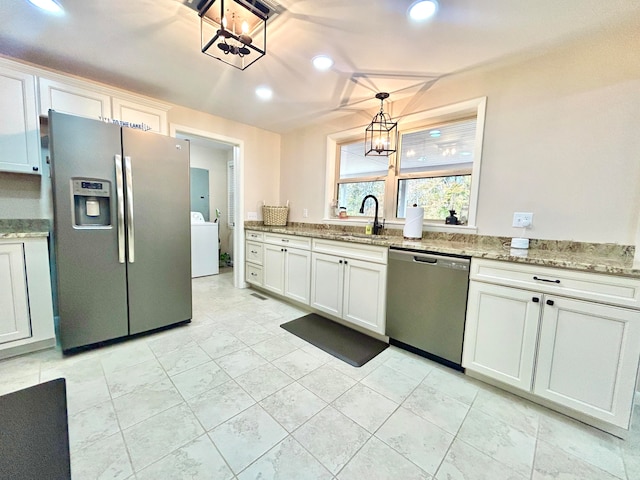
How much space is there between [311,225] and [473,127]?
7.05 ft

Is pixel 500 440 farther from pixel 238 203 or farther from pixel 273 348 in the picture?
pixel 238 203

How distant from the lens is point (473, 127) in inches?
93.7

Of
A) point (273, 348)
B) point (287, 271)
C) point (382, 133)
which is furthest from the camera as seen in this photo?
point (287, 271)

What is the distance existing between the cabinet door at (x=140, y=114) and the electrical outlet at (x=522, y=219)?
134 inches

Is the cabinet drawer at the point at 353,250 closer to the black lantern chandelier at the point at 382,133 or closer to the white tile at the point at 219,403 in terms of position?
the black lantern chandelier at the point at 382,133

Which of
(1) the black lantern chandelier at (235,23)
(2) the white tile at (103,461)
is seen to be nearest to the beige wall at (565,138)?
(1) the black lantern chandelier at (235,23)

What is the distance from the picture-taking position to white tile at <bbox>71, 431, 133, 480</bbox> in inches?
43.6

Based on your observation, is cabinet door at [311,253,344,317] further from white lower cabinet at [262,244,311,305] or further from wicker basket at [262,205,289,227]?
wicker basket at [262,205,289,227]

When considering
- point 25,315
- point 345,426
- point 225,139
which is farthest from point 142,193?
point 345,426

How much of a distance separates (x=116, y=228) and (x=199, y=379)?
137 cm

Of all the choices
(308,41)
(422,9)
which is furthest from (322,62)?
(422,9)

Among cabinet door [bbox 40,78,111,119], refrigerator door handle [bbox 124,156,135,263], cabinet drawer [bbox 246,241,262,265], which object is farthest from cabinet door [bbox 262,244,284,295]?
cabinet door [bbox 40,78,111,119]

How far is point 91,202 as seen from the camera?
6.63 feet

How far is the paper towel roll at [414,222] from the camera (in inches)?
94.1
